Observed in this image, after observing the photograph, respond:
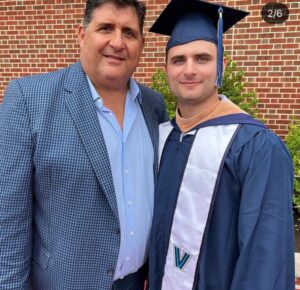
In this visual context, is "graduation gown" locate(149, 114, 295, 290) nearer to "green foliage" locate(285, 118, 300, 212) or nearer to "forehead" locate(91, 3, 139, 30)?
"forehead" locate(91, 3, 139, 30)

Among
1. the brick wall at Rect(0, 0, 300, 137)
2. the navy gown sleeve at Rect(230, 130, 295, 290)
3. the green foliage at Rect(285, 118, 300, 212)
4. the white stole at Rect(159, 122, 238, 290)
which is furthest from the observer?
the brick wall at Rect(0, 0, 300, 137)

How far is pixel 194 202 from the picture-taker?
1.82m

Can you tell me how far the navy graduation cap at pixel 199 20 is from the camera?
77.5 inches

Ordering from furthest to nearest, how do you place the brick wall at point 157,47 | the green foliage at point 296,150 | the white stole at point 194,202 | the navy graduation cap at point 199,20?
the brick wall at point 157,47 → the green foliage at point 296,150 → the navy graduation cap at point 199,20 → the white stole at point 194,202

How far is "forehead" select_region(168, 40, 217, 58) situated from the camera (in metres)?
1.94

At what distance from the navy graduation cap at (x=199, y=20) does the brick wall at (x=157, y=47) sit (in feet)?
9.47

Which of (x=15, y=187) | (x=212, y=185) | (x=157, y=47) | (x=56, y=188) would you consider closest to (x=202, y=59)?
(x=212, y=185)

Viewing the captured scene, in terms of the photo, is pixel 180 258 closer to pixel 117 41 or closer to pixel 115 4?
pixel 117 41

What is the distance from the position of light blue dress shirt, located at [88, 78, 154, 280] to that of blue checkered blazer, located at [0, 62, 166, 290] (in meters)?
0.08

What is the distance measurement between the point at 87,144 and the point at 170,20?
933 mm

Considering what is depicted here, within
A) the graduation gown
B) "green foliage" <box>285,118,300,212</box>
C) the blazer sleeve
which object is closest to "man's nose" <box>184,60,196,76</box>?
the graduation gown

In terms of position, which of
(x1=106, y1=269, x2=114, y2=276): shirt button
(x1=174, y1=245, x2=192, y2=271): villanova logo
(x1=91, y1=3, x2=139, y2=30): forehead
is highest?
(x1=91, y1=3, x2=139, y2=30): forehead

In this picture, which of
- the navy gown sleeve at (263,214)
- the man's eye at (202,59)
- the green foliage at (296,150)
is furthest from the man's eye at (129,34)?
the green foliage at (296,150)

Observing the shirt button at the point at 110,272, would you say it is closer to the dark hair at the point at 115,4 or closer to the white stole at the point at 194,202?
the white stole at the point at 194,202
